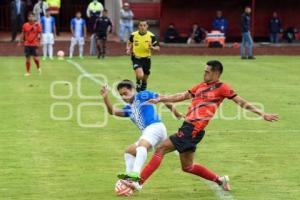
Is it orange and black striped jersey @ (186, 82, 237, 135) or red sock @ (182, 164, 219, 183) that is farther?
red sock @ (182, 164, 219, 183)

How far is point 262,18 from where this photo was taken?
4634cm

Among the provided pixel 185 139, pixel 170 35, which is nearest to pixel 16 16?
pixel 170 35

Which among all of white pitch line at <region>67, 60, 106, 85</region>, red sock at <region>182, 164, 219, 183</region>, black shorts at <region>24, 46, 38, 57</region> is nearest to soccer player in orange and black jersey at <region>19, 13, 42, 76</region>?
black shorts at <region>24, 46, 38, 57</region>

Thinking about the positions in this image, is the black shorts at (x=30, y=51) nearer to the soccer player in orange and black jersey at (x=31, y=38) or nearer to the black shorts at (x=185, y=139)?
the soccer player in orange and black jersey at (x=31, y=38)

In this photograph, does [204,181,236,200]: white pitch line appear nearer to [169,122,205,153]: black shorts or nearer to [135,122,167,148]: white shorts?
[169,122,205,153]: black shorts

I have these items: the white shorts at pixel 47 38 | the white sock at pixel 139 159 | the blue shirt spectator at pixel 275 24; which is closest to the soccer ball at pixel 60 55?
the white shorts at pixel 47 38

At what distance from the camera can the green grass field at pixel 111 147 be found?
10.7m

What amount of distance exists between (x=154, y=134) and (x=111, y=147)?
3.62m

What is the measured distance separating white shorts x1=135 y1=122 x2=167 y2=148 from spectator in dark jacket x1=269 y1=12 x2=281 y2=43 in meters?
34.2

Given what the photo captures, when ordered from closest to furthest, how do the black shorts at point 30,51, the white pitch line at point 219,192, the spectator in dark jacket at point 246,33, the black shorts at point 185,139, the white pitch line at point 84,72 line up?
1. the black shorts at point 185,139
2. the white pitch line at point 219,192
3. the white pitch line at point 84,72
4. the black shorts at point 30,51
5. the spectator in dark jacket at point 246,33

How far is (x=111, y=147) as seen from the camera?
14.1 meters

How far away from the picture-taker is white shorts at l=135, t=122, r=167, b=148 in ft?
34.4

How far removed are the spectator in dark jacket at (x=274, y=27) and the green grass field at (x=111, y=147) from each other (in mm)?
18166

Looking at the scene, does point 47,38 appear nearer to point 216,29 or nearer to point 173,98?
point 216,29
